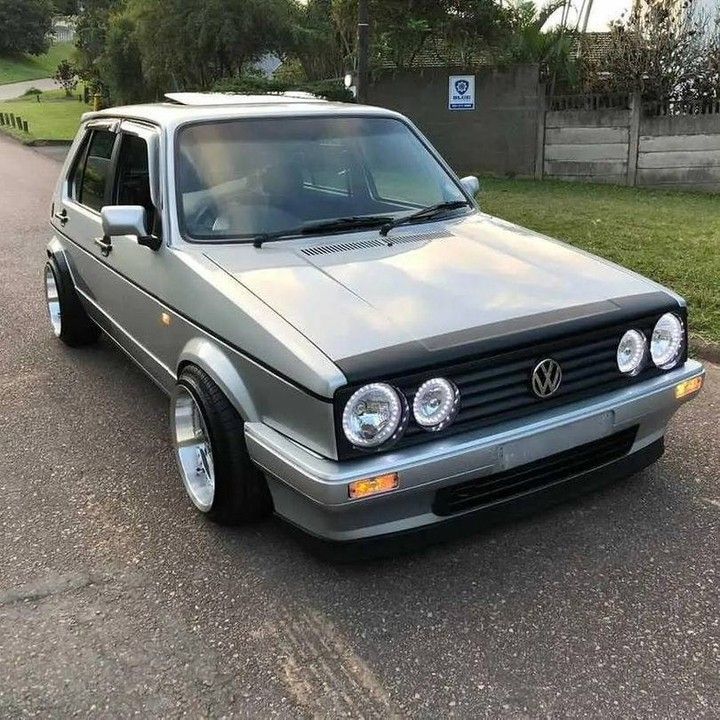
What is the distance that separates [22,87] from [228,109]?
71.6 m

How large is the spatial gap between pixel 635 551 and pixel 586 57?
1293cm

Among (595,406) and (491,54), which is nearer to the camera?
(595,406)

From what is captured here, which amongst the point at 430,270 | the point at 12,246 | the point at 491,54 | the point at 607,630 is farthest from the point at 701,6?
the point at 607,630

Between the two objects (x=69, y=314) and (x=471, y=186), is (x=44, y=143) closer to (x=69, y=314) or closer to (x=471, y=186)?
(x=69, y=314)

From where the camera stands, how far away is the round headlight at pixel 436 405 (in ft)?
8.63

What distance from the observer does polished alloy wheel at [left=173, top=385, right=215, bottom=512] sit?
11.0ft

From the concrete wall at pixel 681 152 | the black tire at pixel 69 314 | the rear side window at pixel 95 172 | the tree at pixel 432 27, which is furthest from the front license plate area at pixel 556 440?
the tree at pixel 432 27

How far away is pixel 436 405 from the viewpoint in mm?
2672

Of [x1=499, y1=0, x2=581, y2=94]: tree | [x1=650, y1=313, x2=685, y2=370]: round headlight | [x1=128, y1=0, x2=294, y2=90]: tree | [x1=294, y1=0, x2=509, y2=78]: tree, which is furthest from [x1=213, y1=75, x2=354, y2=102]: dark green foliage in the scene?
[x1=650, y1=313, x2=685, y2=370]: round headlight

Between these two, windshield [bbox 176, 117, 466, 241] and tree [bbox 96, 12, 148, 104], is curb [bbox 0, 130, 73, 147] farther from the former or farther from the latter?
windshield [bbox 176, 117, 466, 241]

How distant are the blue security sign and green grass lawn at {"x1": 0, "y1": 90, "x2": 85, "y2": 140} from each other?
53.2 ft

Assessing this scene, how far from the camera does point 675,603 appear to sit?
2756 mm

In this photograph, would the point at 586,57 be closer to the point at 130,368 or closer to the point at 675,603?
the point at 130,368

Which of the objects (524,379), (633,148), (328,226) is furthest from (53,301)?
(633,148)
